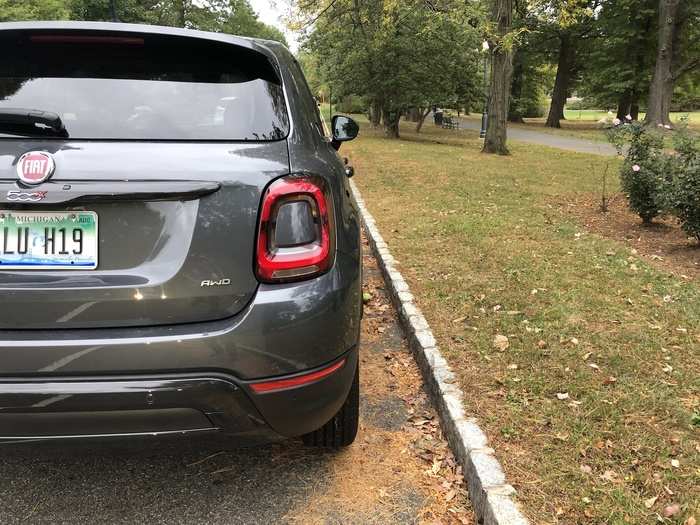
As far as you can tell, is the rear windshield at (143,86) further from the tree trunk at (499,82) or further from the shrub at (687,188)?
the tree trunk at (499,82)

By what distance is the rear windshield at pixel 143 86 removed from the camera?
2012mm

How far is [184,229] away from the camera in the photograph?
72.1 inches

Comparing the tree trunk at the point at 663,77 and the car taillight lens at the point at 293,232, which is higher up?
the tree trunk at the point at 663,77

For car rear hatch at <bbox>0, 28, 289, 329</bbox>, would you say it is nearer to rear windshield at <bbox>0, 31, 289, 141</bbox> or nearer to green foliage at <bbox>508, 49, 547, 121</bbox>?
rear windshield at <bbox>0, 31, 289, 141</bbox>

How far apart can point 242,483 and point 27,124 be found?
1.67 meters

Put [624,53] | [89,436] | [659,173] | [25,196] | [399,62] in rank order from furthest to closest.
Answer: [624,53], [399,62], [659,173], [89,436], [25,196]

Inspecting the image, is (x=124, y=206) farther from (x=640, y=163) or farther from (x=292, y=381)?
(x=640, y=163)

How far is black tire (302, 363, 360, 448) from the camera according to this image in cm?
256

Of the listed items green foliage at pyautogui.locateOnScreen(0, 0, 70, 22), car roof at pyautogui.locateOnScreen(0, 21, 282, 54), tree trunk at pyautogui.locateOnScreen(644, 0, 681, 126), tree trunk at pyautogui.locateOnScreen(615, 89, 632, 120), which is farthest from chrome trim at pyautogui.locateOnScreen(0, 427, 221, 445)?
tree trunk at pyautogui.locateOnScreen(615, 89, 632, 120)

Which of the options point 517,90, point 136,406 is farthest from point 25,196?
point 517,90

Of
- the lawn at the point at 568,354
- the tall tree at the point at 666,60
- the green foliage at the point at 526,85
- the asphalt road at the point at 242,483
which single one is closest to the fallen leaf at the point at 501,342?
the lawn at the point at 568,354

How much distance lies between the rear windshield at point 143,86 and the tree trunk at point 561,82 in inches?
1527

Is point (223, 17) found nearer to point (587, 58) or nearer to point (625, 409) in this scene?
point (587, 58)

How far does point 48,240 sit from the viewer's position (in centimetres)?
178
